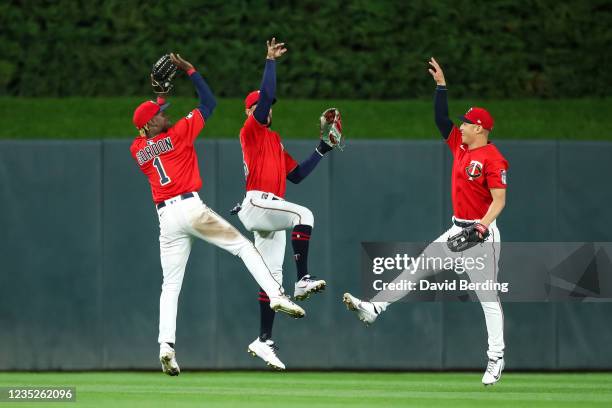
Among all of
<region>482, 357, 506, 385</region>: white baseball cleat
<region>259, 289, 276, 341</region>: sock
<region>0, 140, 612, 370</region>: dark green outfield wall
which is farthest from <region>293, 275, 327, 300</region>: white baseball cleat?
<region>0, 140, 612, 370</region>: dark green outfield wall

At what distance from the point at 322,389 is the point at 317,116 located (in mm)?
4175

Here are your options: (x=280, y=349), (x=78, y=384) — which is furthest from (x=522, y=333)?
(x=78, y=384)

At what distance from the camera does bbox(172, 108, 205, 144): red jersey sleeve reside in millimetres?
11125

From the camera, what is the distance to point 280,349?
14305 mm

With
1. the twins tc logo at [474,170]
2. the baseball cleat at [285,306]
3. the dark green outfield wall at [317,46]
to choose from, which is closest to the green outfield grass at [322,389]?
the baseball cleat at [285,306]

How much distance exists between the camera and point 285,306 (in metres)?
10.7

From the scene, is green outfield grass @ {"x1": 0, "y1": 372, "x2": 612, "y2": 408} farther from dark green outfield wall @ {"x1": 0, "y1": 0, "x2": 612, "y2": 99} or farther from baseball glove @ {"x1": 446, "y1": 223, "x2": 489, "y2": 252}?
dark green outfield wall @ {"x1": 0, "y1": 0, "x2": 612, "y2": 99}

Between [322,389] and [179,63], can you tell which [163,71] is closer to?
[179,63]

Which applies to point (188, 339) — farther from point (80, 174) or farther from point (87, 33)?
point (87, 33)

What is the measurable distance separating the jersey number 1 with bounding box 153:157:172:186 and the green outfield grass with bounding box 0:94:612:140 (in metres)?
4.04

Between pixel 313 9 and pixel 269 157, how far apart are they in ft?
19.3

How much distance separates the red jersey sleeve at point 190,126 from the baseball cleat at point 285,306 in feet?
4.88

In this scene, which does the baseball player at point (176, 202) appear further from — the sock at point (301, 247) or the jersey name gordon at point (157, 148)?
the sock at point (301, 247)

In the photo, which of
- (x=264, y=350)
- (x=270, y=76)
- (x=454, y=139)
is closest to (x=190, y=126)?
(x=270, y=76)
